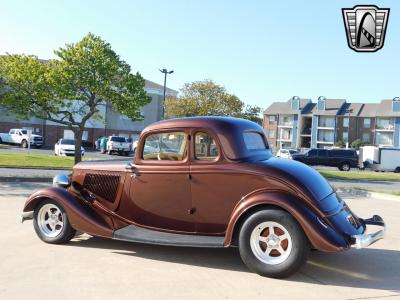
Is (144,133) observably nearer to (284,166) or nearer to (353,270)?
(284,166)

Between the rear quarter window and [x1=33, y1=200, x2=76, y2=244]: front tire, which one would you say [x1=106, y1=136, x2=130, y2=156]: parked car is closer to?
[x1=33, y1=200, x2=76, y2=244]: front tire

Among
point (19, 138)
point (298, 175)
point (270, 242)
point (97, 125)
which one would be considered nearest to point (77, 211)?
point (270, 242)

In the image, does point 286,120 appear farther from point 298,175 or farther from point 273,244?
point 273,244

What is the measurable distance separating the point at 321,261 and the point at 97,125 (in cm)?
5697

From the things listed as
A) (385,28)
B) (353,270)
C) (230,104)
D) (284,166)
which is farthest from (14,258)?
(230,104)

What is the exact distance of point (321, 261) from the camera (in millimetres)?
5879

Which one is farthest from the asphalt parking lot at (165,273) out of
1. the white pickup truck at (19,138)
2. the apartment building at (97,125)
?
the apartment building at (97,125)

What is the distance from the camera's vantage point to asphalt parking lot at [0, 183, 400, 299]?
4.54 meters

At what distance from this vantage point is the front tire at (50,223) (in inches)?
252

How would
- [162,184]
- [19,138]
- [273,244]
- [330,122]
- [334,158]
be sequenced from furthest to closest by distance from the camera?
[330,122] → [19,138] → [334,158] → [162,184] → [273,244]

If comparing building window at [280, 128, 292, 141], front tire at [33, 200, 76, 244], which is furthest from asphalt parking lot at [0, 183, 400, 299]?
building window at [280, 128, 292, 141]

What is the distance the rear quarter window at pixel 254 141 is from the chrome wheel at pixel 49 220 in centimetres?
280

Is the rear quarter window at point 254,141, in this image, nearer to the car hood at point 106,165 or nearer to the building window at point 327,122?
the car hood at point 106,165

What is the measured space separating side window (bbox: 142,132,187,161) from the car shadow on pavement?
49.8 inches
